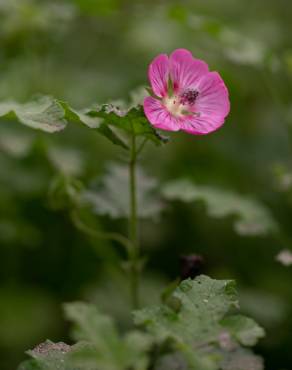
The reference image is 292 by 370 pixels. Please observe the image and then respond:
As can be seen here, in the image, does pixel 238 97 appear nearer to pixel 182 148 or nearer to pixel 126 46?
pixel 182 148

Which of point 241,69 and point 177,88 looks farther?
point 241,69

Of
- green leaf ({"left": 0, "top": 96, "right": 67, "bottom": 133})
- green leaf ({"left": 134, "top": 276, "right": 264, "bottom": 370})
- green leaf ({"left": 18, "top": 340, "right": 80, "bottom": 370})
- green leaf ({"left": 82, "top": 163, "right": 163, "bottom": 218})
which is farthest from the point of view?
green leaf ({"left": 82, "top": 163, "right": 163, "bottom": 218})

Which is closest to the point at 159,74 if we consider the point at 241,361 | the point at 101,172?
the point at 241,361

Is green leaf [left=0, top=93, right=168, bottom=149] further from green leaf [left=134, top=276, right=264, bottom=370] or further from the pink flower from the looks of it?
green leaf [left=134, top=276, right=264, bottom=370]

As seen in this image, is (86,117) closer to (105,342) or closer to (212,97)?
(212,97)

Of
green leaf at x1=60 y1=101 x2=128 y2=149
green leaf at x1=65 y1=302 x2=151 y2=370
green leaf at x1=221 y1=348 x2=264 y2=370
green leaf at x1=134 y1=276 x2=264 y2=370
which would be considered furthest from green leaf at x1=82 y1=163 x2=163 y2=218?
green leaf at x1=65 y1=302 x2=151 y2=370

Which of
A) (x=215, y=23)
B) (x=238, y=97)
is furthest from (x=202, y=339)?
(x=238, y=97)
